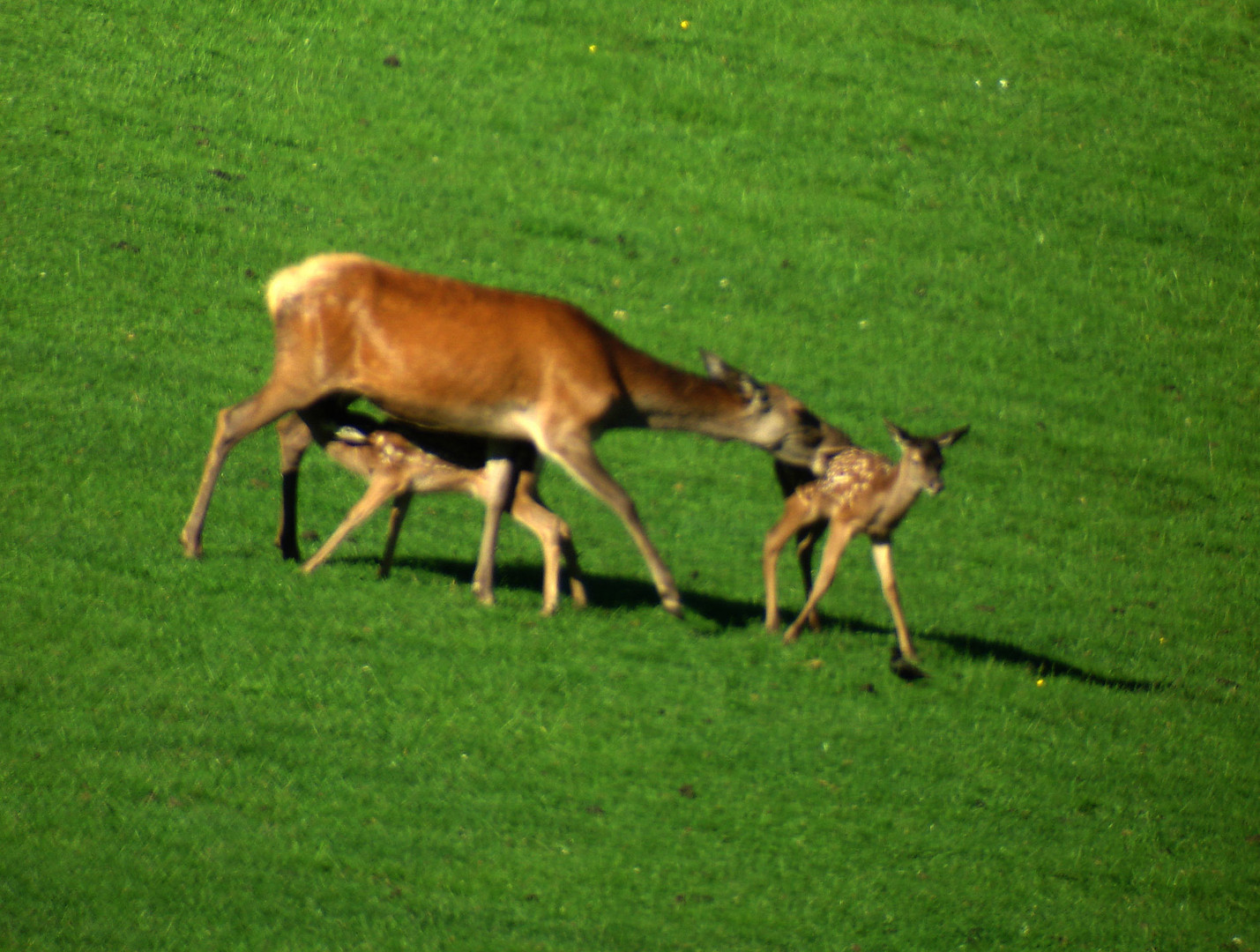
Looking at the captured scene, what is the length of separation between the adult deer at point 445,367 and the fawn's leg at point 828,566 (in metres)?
0.79

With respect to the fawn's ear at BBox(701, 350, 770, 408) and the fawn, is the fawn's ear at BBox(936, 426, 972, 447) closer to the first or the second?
the fawn

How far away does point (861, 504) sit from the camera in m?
10.7

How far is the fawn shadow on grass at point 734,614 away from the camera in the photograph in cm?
1130

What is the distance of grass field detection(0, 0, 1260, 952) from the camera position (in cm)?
819

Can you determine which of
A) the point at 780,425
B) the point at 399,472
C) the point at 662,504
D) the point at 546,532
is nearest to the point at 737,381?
the point at 780,425

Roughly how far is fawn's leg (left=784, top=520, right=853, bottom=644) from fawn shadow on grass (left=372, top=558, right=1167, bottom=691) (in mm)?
517

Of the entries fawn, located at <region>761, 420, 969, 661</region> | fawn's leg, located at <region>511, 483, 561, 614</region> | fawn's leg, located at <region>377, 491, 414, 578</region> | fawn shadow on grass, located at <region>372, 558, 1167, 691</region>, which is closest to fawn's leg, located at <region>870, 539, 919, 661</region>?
fawn, located at <region>761, 420, 969, 661</region>

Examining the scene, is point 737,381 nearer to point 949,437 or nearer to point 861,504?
point 861,504

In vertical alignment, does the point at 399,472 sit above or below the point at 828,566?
above

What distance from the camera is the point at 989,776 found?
9.71m

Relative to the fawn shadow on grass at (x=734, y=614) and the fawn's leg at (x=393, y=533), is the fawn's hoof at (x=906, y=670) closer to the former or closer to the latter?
the fawn shadow on grass at (x=734, y=614)

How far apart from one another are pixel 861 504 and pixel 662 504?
3363 mm

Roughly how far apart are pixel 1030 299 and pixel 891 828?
11.4 metres

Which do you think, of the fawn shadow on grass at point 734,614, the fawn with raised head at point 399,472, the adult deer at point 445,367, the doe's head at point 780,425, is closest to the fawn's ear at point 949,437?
the doe's head at point 780,425
